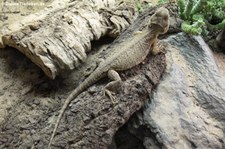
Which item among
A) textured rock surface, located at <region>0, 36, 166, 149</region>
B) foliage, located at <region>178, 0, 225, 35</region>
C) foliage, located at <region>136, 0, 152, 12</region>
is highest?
foliage, located at <region>178, 0, 225, 35</region>

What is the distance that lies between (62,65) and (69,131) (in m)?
0.94

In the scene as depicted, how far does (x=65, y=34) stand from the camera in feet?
12.6

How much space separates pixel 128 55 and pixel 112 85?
0.43 m

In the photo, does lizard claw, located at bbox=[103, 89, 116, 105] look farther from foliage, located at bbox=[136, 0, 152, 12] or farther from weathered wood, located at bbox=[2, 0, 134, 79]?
foliage, located at bbox=[136, 0, 152, 12]

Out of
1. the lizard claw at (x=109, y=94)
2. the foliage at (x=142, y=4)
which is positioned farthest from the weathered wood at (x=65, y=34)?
the foliage at (x=142, y=4)

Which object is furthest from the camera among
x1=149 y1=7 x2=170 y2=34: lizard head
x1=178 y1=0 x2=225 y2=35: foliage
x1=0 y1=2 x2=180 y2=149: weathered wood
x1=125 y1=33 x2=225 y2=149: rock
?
x1=178 y1=0 x2=225 y2=35: foliage

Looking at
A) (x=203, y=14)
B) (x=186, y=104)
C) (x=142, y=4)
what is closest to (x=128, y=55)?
(x=186, y=104)

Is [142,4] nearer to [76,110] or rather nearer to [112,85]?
[112,85]

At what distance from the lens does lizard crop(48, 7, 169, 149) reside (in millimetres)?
3352

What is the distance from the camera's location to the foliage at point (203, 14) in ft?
14.1

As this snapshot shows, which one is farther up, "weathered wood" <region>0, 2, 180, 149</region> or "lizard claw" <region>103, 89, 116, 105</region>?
"lizard claw" <region>103, 89, 116, 105</region>

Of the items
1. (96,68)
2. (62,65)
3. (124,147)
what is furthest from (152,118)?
(62,65)

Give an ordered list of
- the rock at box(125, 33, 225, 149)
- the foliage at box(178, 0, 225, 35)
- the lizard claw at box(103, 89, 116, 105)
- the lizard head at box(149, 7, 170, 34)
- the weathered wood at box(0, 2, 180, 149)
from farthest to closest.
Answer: the foliage at box(178, 0, 225, 35) < the lizard head at box(149, 7, 170, 34) < the rock at box(125, 33, 225, 149) < the lizard claw at box(103, 89, 116, 105) < the weathered wood at box(0, 2, 180, 149)

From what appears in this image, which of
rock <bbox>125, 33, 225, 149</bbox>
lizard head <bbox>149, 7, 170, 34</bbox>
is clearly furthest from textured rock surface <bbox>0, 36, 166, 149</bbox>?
lizard head <bbox>149, 7, 170, 34</bbox>
